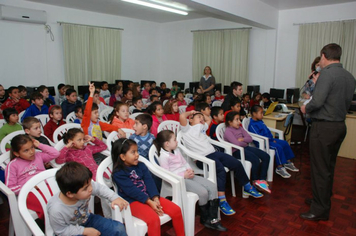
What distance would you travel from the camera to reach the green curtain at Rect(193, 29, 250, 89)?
7.80m

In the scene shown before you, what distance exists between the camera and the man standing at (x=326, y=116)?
243cm

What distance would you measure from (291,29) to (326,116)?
5.30m

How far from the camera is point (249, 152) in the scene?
332 centimetres

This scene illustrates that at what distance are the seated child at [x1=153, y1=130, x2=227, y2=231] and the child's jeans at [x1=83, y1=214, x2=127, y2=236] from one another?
754mm

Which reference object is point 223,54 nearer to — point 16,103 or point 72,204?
point 16,103

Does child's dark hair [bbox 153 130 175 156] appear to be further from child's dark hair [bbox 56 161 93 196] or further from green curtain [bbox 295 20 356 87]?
green curtain [bbox 295 20 356 87]

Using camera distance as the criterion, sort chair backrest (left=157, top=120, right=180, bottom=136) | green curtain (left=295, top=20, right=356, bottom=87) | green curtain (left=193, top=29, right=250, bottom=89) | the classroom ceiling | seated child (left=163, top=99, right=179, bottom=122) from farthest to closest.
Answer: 1. green curtain (left=193, top=29, right=250, bottom=89)
2. green curtain (left=295, top=20, right=356, bottom=87)
3. the classroom ceiling
4. seated child (left=163, top=99, right=179, bottom=122)
5. chair backrest (left=157, top=120, right=180, bottom=136)

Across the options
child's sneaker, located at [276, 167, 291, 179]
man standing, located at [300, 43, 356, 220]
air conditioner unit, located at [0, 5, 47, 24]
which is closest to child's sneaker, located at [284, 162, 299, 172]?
child's sneaker, located at [276, 167, 291, 179]

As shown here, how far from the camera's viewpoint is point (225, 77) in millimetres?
8188

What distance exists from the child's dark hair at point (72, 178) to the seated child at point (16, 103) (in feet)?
12.4

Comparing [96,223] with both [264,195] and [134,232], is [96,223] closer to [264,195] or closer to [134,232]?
[134,232]

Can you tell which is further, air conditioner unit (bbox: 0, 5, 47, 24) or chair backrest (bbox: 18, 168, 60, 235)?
air conditioner unit (bbox: 0, 5, 47, 24)

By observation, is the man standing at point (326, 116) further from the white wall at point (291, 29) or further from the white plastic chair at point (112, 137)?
the white wall at point (291, 29)

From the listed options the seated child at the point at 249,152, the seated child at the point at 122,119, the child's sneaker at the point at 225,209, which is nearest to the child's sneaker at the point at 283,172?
the seated child at the point at 249,152
